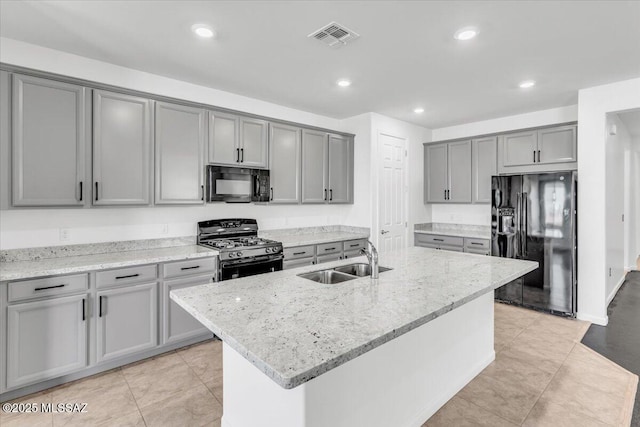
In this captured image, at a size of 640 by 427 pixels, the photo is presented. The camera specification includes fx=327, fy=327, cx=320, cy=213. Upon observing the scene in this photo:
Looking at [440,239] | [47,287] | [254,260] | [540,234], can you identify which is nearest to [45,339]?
[47,287]

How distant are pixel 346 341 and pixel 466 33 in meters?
2.48

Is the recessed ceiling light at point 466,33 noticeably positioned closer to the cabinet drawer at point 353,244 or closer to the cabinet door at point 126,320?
the cabinet drawer at point 353,244

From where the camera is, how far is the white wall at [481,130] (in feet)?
14.7

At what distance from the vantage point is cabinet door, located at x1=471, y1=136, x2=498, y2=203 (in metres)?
4.85

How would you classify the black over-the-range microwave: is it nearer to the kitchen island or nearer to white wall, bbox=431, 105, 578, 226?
the kitchen island

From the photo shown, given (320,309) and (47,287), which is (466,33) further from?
(47,287)

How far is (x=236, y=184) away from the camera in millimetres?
3699

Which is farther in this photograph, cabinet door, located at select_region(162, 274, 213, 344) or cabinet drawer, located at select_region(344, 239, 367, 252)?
cabinet drawer, located at select_region(344, 239, 367, 252)

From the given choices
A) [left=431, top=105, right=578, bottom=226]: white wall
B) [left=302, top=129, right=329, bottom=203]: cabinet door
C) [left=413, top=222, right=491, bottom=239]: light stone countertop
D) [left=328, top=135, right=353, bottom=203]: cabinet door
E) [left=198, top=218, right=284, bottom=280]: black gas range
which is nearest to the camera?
[left=198, top=218, right=284, bottom=280]: black gas range

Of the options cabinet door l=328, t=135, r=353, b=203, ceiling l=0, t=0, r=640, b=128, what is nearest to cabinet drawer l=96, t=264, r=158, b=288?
ceiling l=0, t=0, r=640, b=128

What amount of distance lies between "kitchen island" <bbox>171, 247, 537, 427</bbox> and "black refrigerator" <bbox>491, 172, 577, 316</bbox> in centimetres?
181

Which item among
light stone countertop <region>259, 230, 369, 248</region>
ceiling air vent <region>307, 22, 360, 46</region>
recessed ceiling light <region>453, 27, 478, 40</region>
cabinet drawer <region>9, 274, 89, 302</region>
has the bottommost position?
cabinet drawer <region>9, 274, 89, 302</region>

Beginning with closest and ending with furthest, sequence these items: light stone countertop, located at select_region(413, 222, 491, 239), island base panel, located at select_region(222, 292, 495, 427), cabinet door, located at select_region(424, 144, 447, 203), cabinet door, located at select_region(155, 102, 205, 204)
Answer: island base panel, located at select_region(222, 292, 495, 427), cabinet door, located at select_region(155, 102, 205, 204), light stone countertop, located at select_region(413, 222, 491, 239), cabinet door, located at select_region(424, 144, 447, 203)

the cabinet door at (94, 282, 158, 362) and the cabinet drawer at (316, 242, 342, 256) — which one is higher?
the cabinet drawer at (316, 242, 342, 256)
